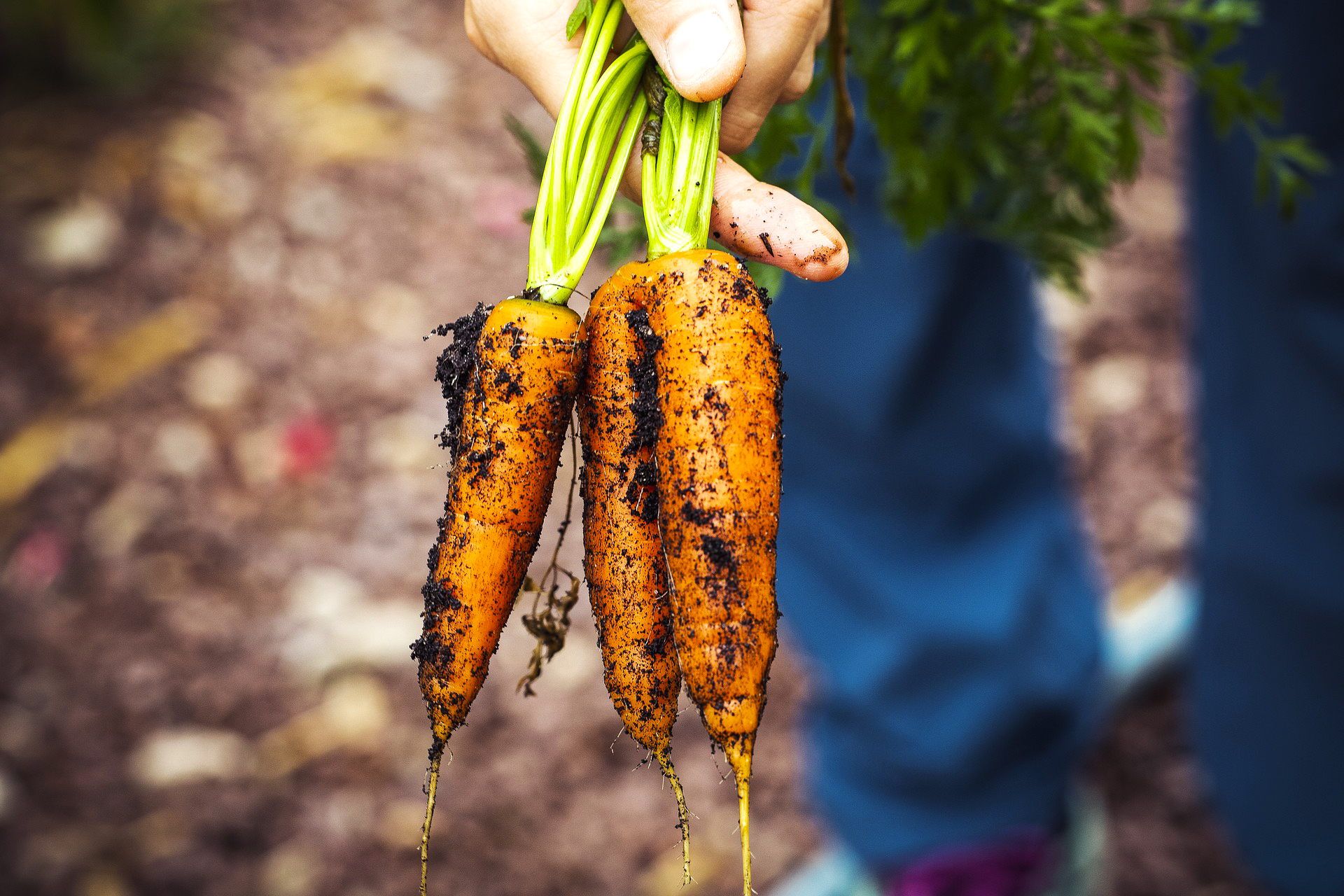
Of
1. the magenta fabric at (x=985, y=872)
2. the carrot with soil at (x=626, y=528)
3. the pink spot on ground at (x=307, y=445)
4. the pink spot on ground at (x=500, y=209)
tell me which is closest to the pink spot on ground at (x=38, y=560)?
the pink spot on ground at (x=307, y=445)

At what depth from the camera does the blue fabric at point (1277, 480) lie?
71.1 inches

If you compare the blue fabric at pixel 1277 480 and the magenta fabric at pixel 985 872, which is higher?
the blue fabric at pixel 1277 480

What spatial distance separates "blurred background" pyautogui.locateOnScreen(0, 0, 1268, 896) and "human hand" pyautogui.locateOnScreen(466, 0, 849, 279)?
832mm

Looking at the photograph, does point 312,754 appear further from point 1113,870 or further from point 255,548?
point 1113,870

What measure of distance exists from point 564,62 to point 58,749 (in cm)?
246

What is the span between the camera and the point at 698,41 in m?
1.12

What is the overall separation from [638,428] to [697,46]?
1.59 feet

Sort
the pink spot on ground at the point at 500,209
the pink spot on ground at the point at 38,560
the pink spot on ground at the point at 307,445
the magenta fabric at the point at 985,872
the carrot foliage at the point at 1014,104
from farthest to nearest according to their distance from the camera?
the pink spot on ground at the point at 500,209, the pink spot on ground at the point at 307,445, the pink spot on ground at the point at 38,560, the magenta fabric at the point at 985,872, the carrot foliage at the point at 1014,104

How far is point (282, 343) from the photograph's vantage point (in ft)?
11.6

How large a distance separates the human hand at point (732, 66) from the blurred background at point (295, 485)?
832 mm

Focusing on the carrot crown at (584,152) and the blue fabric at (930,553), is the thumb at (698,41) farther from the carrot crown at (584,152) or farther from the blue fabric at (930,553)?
the blue fabric at (930,553)

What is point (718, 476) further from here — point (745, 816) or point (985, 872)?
point (985, 872)

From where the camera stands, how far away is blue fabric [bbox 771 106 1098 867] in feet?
6.91

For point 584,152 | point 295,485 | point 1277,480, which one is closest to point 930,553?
point 1277,480
